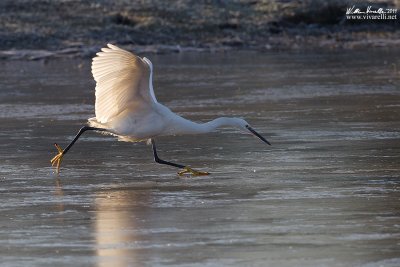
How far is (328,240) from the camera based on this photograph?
26.5ft

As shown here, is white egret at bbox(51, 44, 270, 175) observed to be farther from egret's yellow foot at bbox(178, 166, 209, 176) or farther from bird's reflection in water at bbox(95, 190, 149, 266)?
bird's reflection in water at bbox(95, 190, 149, 266)

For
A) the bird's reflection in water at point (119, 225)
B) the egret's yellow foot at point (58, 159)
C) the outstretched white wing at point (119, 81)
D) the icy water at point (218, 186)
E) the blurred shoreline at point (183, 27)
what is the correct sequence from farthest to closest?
the blurred shoreline at point (183, 27) < the egret's yellow foot at point (58, 159) < the outstretched white wing at point (119, 81) < the icy water at point (218, 186) < the bird's reflection in water at point (119, 225)

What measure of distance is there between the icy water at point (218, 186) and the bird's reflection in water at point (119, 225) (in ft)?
0.05

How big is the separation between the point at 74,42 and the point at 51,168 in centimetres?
2255

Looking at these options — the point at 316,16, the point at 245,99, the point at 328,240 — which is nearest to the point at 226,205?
the point at 328,240

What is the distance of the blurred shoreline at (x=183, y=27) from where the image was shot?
113 feet

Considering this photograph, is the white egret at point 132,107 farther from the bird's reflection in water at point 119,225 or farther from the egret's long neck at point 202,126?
the bird's reflection in water at point 119,225

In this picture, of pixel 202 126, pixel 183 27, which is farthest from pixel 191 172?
pixel 183 27

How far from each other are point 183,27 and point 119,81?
2593cm

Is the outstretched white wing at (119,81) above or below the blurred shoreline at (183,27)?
above

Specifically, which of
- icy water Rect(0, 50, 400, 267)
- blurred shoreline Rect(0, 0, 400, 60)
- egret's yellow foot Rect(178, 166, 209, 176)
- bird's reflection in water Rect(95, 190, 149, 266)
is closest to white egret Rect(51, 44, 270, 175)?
egret's yellow foot Rect(178, 166, 209, 176)

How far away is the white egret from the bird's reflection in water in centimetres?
152

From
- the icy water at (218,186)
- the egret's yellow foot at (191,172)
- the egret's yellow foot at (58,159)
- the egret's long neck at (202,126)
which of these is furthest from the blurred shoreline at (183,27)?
the egret's yellow foot at (191,172)

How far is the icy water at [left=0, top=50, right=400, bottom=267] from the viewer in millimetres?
7855
